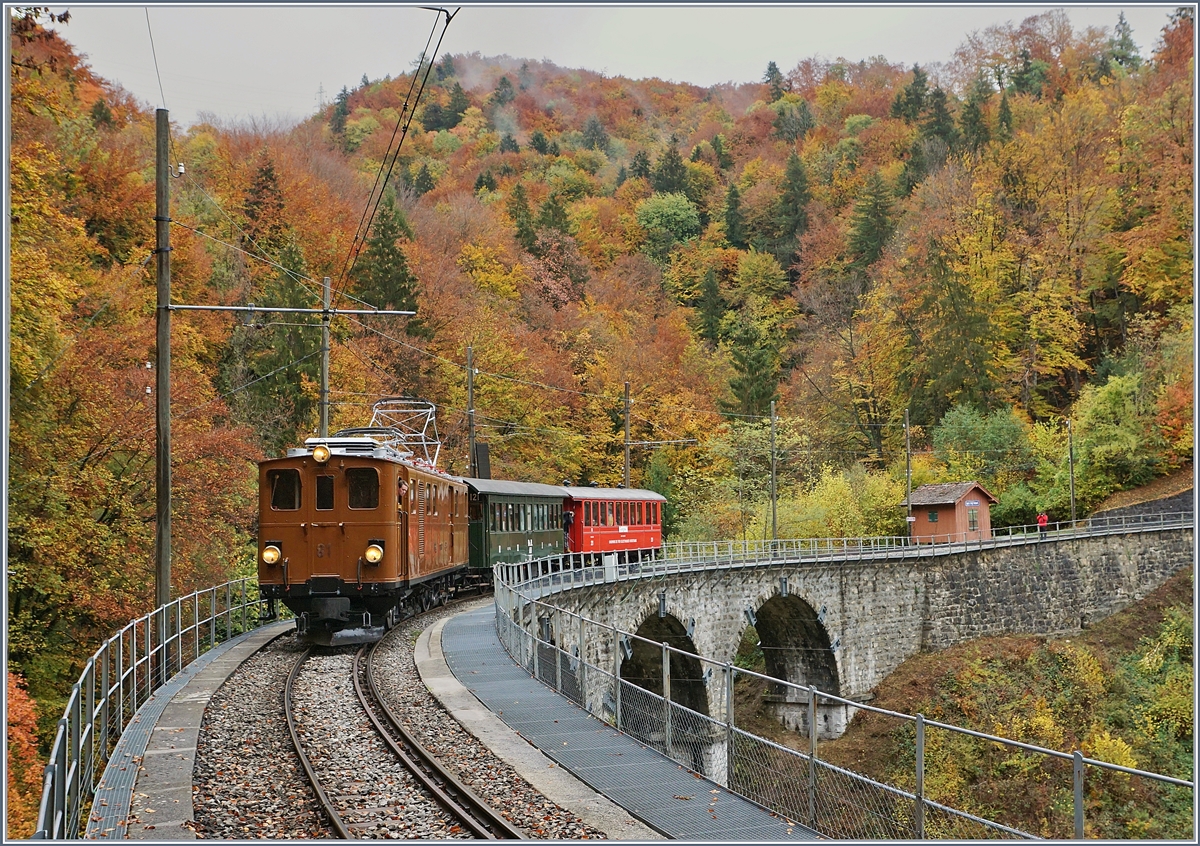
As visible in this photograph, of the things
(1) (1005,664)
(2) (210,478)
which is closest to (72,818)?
(2) (210,478)

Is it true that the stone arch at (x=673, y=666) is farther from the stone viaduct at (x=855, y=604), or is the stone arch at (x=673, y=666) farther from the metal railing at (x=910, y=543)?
the metal railing at (x=910, y=543)

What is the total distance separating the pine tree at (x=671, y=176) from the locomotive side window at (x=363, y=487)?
7571cm

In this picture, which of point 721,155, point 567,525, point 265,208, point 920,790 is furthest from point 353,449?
point 721,155

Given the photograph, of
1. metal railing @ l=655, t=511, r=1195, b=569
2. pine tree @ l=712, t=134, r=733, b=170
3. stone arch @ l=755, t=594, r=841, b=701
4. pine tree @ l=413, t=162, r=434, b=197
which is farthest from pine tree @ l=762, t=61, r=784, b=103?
stone arch @ l=755, t=594, r=841, b=701

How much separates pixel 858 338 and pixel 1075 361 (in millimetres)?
12398

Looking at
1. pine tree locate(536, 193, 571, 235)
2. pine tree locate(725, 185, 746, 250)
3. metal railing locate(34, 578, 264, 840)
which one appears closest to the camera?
metal railing locate(34, 578, 264, 840)

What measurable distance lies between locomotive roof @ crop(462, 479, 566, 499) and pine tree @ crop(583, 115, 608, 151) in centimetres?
7489

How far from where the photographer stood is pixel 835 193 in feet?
285

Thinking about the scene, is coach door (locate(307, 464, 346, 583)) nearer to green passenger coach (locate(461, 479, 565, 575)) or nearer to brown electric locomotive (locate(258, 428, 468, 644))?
brown electric locomotive (locate(258, 428, 468, 644))

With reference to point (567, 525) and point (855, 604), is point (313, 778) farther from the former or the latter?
point (855, 604)

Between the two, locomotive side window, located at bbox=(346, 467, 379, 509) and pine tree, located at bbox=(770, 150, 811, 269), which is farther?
pine tree, located at bbox=(770, 150, 811, 269)

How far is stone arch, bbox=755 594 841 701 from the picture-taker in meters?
42.1

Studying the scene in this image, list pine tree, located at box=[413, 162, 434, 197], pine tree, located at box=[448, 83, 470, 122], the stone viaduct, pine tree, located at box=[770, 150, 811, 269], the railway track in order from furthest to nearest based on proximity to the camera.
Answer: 1. pine tree, located at box=[448, 83, 470, 122]
2. pine tree, located at box=[413, 162, 434, 197]
3. pine tree, located at box=[770, 150, 811, 269]
4. the stone viaduct
5. the railway track

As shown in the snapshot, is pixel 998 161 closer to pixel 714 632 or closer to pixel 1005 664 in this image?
pixel 1005 664
